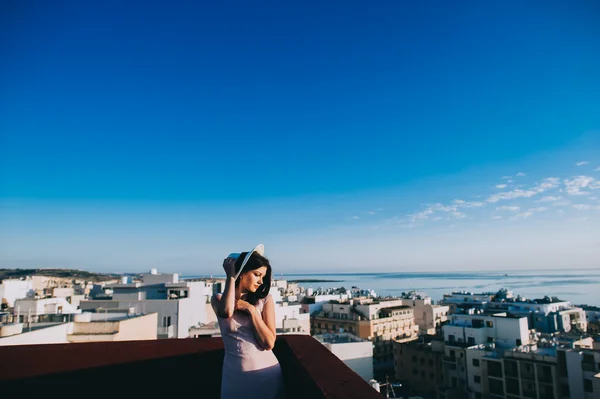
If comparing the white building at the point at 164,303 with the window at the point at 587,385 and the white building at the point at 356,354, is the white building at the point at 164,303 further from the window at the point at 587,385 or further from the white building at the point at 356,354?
the window at the point at 587,385

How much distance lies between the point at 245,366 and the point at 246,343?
0.11 meters

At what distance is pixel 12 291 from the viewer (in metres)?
34.9

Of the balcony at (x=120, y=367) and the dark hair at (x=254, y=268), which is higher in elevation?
the dark hair at (x=254, y=268)

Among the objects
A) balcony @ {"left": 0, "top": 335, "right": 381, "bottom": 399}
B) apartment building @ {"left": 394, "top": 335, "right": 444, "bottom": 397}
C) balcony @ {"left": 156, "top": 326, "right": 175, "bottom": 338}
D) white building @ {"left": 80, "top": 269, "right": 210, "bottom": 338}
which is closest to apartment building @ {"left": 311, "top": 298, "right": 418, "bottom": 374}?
apartment building @ {"left": 394, "top": 335, "right": 444, "bottom": 397}

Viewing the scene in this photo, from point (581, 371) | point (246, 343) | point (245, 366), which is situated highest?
point (246, 343)

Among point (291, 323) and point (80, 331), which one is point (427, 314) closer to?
point (291, 323)

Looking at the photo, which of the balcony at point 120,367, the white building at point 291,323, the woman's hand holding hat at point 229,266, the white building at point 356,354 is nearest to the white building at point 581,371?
the white building at point 356,354

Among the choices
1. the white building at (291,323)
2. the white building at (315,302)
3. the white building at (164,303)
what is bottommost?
the white building at (315,302)

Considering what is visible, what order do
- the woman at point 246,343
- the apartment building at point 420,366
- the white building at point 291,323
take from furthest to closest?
the apartment building at point 420,366, the white building at point 291,323, the woman at point 246,343

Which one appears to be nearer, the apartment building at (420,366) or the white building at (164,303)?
the white building at (164,303)

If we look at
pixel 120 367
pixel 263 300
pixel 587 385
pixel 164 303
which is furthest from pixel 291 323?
pixel 263 300

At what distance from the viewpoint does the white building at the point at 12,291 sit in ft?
109

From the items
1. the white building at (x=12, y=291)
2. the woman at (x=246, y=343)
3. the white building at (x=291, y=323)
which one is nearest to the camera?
the woman at (x=246, y=343)

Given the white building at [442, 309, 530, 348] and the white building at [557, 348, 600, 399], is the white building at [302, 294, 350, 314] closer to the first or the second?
the white building at [442, 309, 530, 348]
